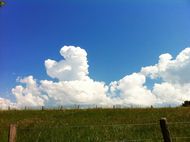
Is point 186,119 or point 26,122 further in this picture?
point 26,122

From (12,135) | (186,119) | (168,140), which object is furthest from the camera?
(186,119)

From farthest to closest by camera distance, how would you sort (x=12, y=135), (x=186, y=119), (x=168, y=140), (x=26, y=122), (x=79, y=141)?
1. (x=26, y=122)
2. (x=186, y=119)
3. (x=79, y=141)
4. (x=168, y=140)
5. (x=12, y=135)

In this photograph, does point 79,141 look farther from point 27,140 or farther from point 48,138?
point 27,140

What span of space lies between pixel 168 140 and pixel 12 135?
6798 mm

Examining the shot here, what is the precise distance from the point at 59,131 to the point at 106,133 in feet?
15.1

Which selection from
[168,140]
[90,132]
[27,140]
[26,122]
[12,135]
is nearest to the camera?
[12,135]

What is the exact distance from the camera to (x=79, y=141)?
28.7 metres

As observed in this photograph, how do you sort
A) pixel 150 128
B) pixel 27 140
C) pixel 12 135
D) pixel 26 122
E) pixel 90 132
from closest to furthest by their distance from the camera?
1. pixel 12 135
2. pixel 27 140
3. pixel 90 132
4. pixel 150 128
5. pixel 26 122

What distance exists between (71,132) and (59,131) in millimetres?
1139

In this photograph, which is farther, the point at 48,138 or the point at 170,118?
the point at 170,118

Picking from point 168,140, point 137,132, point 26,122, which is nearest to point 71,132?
point 137,132

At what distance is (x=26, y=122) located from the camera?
43.6 m

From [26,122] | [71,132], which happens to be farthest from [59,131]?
[26,122]

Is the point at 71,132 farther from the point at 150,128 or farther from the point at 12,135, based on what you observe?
the point at 12,135
